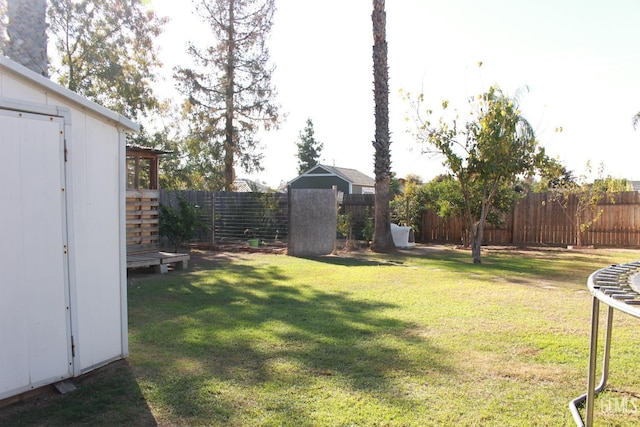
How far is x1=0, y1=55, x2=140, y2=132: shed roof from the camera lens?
3141 mm

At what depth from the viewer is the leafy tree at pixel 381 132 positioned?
1288cm

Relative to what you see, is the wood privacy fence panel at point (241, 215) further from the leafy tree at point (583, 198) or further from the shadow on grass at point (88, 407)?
the shadow on grass at point (88, 407)

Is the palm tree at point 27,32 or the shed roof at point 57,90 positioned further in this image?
the palm tree at point 27,32

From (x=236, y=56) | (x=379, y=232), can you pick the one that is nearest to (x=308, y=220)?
(x=379, y=232)

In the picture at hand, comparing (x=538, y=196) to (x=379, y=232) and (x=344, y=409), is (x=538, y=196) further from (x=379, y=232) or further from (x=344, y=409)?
(x=344, y=409)

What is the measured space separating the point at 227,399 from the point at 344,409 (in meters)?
0.86

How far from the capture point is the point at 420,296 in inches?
269

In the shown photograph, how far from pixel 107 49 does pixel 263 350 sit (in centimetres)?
1636

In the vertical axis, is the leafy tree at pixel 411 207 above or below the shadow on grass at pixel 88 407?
above

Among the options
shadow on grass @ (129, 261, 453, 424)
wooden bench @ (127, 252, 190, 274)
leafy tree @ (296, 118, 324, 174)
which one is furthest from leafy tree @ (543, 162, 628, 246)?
leafy tree @ (296, 118, 324, 174)

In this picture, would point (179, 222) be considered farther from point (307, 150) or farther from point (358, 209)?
point (307, 150)


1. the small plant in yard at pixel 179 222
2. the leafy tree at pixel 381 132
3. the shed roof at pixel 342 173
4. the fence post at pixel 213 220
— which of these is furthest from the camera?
the shed roof at pixel 342 173

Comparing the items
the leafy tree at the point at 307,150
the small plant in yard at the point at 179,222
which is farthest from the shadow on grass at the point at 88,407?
the leafy tree at the point at 307,150

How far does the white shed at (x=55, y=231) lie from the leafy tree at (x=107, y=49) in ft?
49.5
